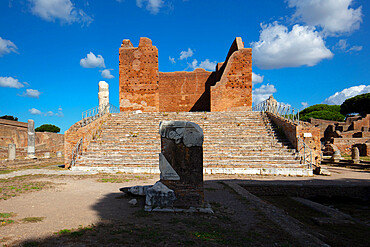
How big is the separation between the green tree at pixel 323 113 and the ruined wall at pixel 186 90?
37.4 m

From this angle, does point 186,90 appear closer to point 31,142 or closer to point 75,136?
point 75,136

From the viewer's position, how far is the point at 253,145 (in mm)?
11523

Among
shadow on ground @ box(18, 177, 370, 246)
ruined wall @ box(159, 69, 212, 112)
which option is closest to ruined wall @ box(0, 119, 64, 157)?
ruined wall @ box(159, 69, 212, 112)

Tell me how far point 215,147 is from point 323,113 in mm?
51759

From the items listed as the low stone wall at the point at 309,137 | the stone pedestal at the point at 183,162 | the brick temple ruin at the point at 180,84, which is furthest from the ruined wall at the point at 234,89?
the stone pedestal at the point at 183,162

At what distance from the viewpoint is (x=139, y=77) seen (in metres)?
19.8

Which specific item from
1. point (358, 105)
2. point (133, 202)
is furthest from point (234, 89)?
point (358, 105)

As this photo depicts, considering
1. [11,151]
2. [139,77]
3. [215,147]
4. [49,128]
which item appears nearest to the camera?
[215,147]

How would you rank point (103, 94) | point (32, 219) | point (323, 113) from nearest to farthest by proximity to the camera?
point (32, 219) < point (103, 94) < point (323, 113)

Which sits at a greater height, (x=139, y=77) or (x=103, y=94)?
(x=139, y=77)

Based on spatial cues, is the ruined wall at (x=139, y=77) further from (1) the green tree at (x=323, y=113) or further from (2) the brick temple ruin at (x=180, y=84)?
(1) the green tree at (x=323, y=113)

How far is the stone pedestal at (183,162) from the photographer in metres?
4.64

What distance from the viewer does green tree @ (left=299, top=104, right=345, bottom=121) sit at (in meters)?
52.3

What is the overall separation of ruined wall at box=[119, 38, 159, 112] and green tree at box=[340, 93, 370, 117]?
1751 inches
